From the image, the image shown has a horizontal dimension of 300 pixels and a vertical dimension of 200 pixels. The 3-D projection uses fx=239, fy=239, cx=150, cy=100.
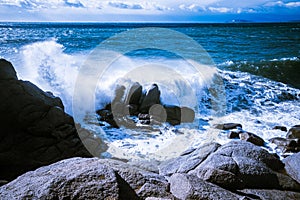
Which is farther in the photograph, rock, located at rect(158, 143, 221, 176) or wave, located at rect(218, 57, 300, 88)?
wave, located at rect(218, 57, 300, 88)

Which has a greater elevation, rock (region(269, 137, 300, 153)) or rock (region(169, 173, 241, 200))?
rock (region(169, 173, 241, 200))

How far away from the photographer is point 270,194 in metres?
2.70

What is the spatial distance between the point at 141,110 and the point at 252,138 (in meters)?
3.30

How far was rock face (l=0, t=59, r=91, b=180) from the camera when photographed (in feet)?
15.4

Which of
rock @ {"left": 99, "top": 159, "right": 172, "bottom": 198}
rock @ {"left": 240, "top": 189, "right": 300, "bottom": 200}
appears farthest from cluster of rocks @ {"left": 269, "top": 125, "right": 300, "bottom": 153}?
rock @ {"left": 99, "top": 159, "right": 172, "bottom": 198}

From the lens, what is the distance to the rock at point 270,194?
2.62 meters

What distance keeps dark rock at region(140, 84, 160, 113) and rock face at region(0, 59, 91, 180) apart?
8.53ft

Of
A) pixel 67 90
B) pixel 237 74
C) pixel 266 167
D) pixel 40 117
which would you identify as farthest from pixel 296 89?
pixel 40 117

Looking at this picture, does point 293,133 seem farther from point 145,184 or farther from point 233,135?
point 145,184

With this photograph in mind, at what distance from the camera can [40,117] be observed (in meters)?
5.17

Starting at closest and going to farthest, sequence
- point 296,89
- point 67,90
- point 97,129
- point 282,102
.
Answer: point 97,129 < point 67,90 < point 282,102 < point 296,89

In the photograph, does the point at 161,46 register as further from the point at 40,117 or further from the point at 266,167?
the point at 266,167

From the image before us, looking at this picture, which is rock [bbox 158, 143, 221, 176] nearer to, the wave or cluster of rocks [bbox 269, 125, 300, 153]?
cluster of rocks [bbox 269, 125, 300, 153]

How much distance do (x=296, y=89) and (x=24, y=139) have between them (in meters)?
10.3
